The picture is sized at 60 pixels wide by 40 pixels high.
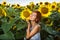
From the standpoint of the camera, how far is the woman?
101 cm

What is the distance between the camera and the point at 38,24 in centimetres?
103

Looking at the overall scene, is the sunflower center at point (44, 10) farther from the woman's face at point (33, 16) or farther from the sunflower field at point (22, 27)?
the woman's face at point (33, 16)

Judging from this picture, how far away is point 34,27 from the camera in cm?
102

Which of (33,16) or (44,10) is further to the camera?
(44,10)

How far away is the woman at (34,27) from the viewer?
1.01 meters

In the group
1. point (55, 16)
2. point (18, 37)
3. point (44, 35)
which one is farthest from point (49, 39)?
point (55, 16)

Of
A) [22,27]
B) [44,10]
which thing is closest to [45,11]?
[44,10]

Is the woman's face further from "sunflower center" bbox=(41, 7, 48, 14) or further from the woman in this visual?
"sunflower center" bbox=(41, 7, 48, 14)

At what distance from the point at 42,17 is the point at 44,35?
0.10 meters

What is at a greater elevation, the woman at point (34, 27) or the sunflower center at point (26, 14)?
the sunflower center at point (26, 14)

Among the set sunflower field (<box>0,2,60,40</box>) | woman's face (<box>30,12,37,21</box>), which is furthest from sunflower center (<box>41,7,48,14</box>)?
woman's face (<box>30,12,37,21</box>)

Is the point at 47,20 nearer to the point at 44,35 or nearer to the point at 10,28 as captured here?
the point at 44,35

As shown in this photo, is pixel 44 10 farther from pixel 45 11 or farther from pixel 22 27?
pixel 22 27

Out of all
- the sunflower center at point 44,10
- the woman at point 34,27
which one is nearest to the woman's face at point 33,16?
the woman at point 34,27
